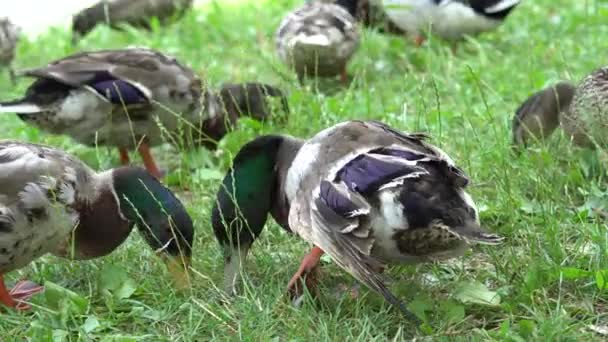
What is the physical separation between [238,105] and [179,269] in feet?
7.94

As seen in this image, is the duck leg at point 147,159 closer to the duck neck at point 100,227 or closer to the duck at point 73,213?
the duck at point 73,213

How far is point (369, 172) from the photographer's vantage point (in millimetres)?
3660

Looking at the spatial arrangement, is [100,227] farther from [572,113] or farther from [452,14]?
[452,14]

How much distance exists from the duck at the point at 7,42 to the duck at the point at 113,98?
300 cm

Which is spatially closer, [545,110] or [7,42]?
[545,110]

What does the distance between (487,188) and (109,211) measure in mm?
1959

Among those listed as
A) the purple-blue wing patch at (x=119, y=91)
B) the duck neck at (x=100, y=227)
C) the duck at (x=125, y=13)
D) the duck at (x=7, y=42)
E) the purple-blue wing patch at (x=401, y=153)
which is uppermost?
the purple-blue wing patch at (x=401, y=153)

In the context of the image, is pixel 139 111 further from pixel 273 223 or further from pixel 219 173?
pixel 273 223

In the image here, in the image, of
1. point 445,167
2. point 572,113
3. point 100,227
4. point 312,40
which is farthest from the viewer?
point 312,40

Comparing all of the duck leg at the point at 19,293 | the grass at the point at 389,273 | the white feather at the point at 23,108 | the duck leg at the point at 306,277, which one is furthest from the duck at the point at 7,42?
the duck leg at the point at 306,277

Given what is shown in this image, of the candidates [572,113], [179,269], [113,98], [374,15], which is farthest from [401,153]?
[374,15]

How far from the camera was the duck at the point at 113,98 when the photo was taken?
5.50 meters

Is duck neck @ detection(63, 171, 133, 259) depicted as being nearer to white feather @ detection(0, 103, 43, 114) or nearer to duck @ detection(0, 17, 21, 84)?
white feather @ detection(0, 103, 43, 114)

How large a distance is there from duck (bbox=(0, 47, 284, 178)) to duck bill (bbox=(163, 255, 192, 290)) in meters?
1.28
